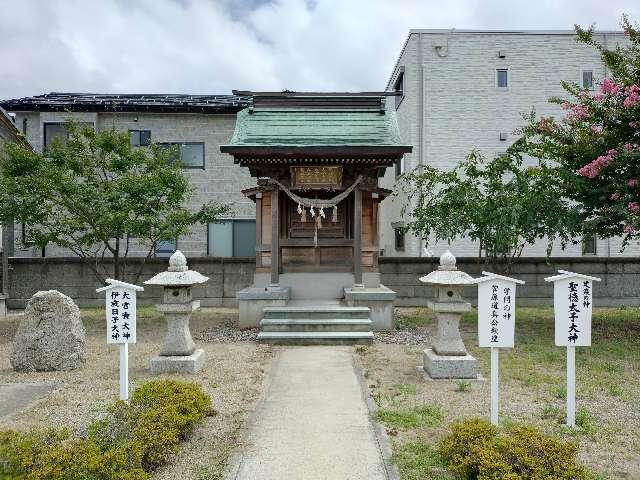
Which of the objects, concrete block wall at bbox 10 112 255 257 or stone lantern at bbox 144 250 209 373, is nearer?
stone lantern at bbox 144 250 209 373

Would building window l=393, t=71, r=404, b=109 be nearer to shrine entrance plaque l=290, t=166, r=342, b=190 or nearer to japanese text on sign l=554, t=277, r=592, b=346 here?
shrine entrance plaque l=290, t=166, r=342, b=190

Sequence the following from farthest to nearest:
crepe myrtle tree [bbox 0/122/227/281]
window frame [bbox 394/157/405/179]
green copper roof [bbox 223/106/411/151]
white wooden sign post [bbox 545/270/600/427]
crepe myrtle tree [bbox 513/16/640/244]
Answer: window frame [bbox 394/157/405/179] → green copper roof [bbox 223/106/411/151] → crepe myrtle tree [bbox 0/122/227/281] → crepe myrtle tree [bbox 513/16/640/244] → white wooden sign post [bbox 545/270/600/427]

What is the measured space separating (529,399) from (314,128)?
9169 millimetres

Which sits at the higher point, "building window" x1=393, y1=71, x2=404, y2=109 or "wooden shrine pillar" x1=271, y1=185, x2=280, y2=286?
"building window" x1=393, y1=71, x2=404, y2=109

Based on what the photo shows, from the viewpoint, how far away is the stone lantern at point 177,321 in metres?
8.11

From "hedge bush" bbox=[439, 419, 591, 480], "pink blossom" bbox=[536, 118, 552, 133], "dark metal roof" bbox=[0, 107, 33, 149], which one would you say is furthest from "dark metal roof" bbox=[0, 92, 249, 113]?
"hedge bush" bbox=[439, 419, 591, 480]

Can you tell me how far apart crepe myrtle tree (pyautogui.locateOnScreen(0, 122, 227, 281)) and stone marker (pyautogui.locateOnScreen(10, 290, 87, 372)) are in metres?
3.55

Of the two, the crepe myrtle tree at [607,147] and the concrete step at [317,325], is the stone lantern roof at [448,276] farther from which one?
the crepe myrtle tree at [607,147]

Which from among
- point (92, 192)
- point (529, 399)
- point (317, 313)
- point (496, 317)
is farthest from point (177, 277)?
point (529, 399)

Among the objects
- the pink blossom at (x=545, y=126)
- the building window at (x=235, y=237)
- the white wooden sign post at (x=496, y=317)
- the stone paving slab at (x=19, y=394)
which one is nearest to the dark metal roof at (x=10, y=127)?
the building window at (x=235, y=237)

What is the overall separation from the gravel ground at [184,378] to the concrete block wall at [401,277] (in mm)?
3841

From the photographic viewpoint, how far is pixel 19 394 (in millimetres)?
7023

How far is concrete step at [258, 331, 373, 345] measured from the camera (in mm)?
10656

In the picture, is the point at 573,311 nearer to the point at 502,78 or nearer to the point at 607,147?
the point at 607,147
